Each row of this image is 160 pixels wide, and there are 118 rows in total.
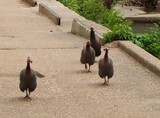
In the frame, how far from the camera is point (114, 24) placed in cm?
1453

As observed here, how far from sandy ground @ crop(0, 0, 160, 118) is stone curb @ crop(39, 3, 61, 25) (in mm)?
2704

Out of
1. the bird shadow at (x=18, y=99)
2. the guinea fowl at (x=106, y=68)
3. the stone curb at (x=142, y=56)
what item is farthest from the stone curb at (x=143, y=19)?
the bird shadow at (x=18, y=99)

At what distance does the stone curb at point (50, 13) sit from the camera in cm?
1493

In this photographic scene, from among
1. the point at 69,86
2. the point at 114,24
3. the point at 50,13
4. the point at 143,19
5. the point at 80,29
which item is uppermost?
the point at 69,86

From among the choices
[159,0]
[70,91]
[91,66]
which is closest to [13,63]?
[91,66]

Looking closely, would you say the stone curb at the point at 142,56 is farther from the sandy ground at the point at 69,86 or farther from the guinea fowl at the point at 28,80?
the guinea fowl at the point at 28,80

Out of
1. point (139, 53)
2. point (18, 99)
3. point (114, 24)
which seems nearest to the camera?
point (18, 99)

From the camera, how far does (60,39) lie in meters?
12.3

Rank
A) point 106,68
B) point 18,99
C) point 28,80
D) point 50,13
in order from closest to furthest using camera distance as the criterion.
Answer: point 28,80 < point 18,99 < point 106,68 < point 50,13

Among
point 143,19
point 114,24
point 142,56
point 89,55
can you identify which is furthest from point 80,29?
point 143,19

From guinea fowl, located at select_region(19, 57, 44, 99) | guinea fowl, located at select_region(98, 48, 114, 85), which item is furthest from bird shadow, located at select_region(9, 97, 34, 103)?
guinea fowl, located at select_region(98, 48, 114, 85)

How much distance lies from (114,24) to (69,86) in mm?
6839

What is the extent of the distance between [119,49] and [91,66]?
1.63 metres

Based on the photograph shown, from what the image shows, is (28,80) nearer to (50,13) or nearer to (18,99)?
(18,99)
